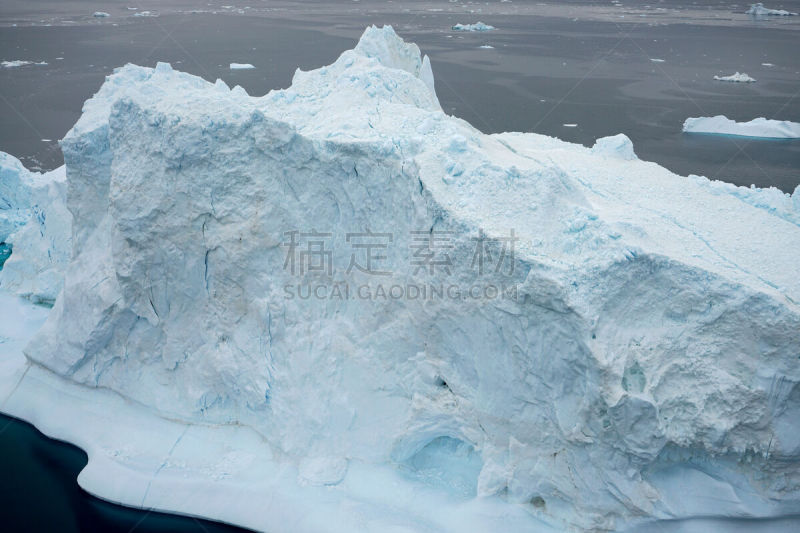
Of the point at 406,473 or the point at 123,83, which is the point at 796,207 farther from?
the point at 123,83

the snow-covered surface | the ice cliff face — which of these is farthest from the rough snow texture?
the snow-covered surface

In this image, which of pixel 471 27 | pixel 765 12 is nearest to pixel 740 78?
pixel 471 27

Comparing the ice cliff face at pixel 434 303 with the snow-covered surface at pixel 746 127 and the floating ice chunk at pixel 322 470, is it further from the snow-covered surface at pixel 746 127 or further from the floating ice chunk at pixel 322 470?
the snow-covered surface at pixel 746 127

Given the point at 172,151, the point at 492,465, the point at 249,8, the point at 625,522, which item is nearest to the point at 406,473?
the point at 492,465

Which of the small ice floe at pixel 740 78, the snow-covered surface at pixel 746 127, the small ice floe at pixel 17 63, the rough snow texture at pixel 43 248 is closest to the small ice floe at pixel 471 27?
the small ice floe at pixel 740 78

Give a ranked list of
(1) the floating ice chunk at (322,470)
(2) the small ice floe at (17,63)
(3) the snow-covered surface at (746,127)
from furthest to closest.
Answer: (2) the small ice floe at (17,63) < (3) the snow-covered surface at (746,127) < (1) the floating ice chunk at (322,470)

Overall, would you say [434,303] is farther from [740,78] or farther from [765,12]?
[765,12]

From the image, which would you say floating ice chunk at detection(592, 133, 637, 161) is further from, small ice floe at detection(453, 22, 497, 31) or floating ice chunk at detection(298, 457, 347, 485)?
small ice floe at detection(453, 22, 497, 31)
